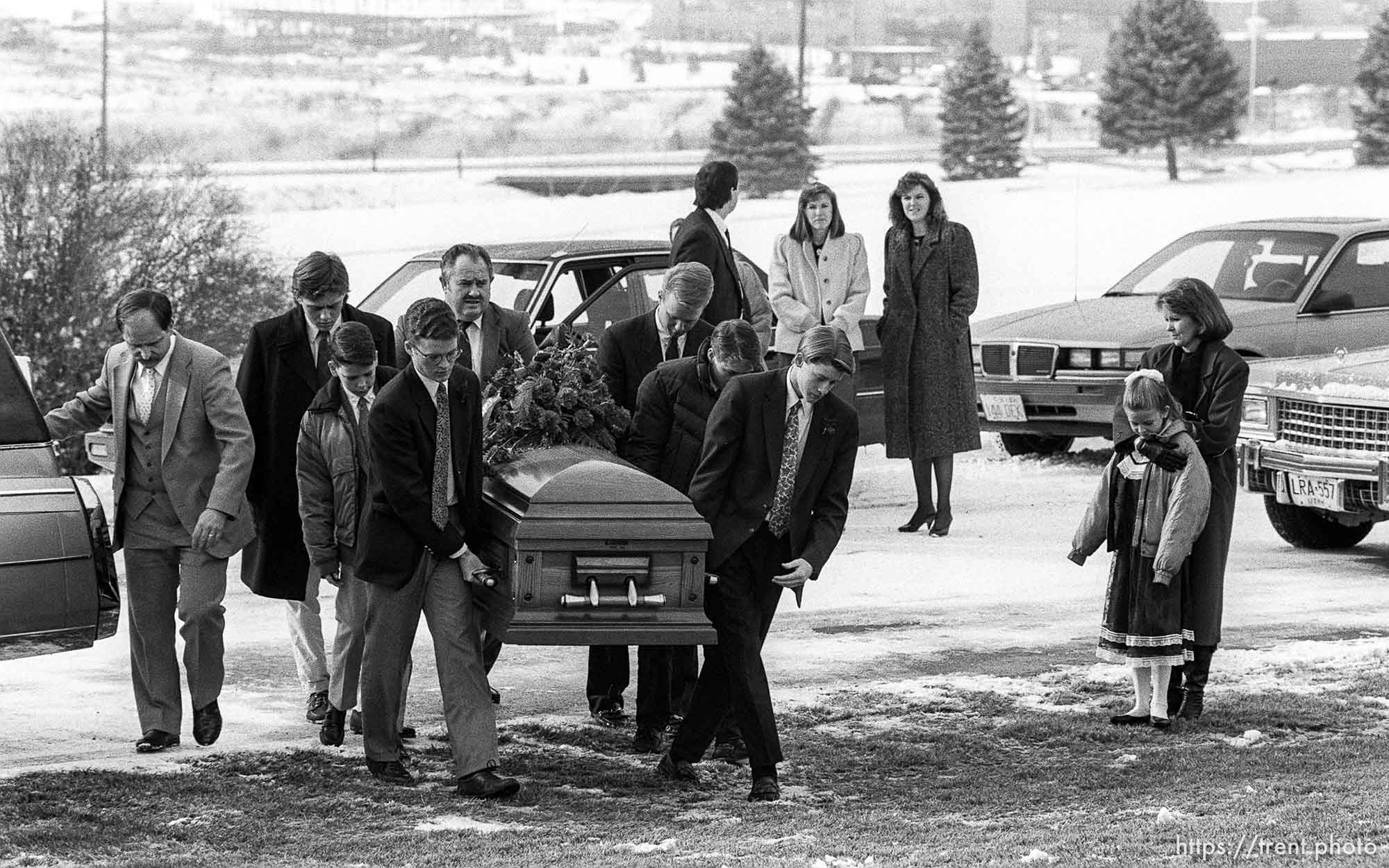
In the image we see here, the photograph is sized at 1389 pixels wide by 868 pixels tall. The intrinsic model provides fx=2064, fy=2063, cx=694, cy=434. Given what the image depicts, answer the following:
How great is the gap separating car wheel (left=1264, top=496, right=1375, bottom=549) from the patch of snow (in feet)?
22.5

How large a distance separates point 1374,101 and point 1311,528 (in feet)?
234

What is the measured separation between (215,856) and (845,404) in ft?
7.76

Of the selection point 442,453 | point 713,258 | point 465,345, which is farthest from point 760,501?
point 713,258

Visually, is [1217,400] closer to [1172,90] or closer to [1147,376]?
[1147,376]

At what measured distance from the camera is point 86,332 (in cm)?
4266

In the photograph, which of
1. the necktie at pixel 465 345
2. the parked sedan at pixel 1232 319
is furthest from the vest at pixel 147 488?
the parked sedan at pixel 1232 319

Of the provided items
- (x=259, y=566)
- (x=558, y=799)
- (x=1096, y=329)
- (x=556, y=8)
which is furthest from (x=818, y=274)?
(x=556, y=8)

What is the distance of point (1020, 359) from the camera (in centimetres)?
1428

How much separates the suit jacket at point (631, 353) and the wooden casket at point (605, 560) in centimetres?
111

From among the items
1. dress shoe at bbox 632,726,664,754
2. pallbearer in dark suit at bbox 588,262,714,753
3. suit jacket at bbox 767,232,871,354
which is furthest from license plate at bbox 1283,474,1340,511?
dress shoe at bbox 632,726,664,754

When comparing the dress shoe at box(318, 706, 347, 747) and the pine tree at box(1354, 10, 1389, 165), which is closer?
the dress shoe at box(318, 706, 347, 747)

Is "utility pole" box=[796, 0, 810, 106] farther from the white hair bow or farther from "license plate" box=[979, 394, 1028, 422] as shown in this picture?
the white hair bow

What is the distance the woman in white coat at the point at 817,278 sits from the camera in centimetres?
1127

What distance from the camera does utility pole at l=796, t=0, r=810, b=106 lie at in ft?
260
